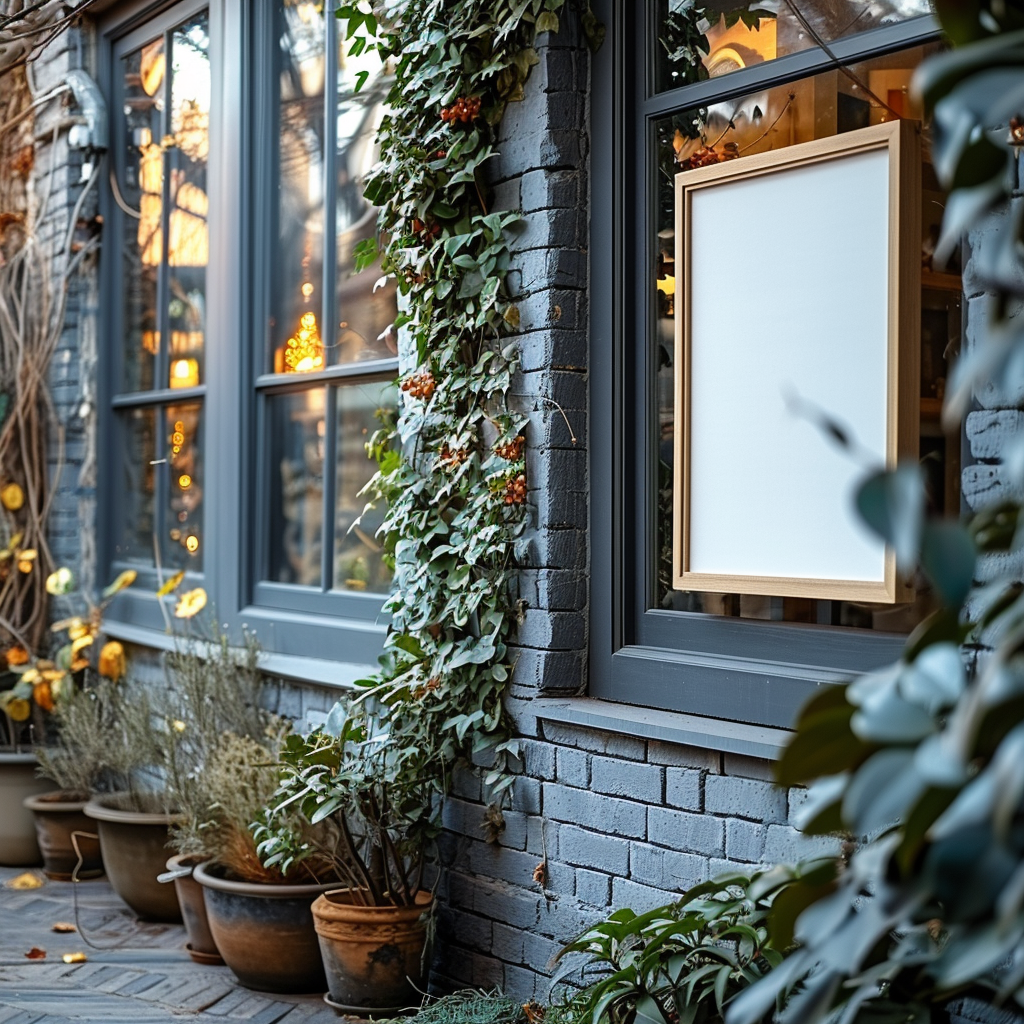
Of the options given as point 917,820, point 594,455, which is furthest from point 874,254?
point 917,820

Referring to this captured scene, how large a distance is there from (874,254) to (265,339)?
8.52 feet

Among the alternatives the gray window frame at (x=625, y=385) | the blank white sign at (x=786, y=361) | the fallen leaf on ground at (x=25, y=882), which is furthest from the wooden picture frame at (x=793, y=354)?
the fallen leaf on ground at (x=25, y=882)

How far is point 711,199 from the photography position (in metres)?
2.77

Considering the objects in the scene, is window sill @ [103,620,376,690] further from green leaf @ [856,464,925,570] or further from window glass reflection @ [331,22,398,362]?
green leaf @ [856,464,925,570]

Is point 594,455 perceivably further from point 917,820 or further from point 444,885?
point 917,820

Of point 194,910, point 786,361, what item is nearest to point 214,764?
point 194,910

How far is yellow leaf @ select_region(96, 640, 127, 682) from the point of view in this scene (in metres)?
5.25

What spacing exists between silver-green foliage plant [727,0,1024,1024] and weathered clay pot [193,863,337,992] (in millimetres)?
2430

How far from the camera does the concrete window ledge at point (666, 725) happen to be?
2.51m

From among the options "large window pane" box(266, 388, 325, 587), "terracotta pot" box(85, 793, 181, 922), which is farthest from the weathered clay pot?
"large window pane" box(266, 388, 325, 587)

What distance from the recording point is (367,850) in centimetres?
329

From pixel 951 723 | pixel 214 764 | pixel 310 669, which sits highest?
pixel 951 723

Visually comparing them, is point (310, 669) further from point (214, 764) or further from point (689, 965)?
point (689, 965)

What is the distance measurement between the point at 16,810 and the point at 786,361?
3575mm
